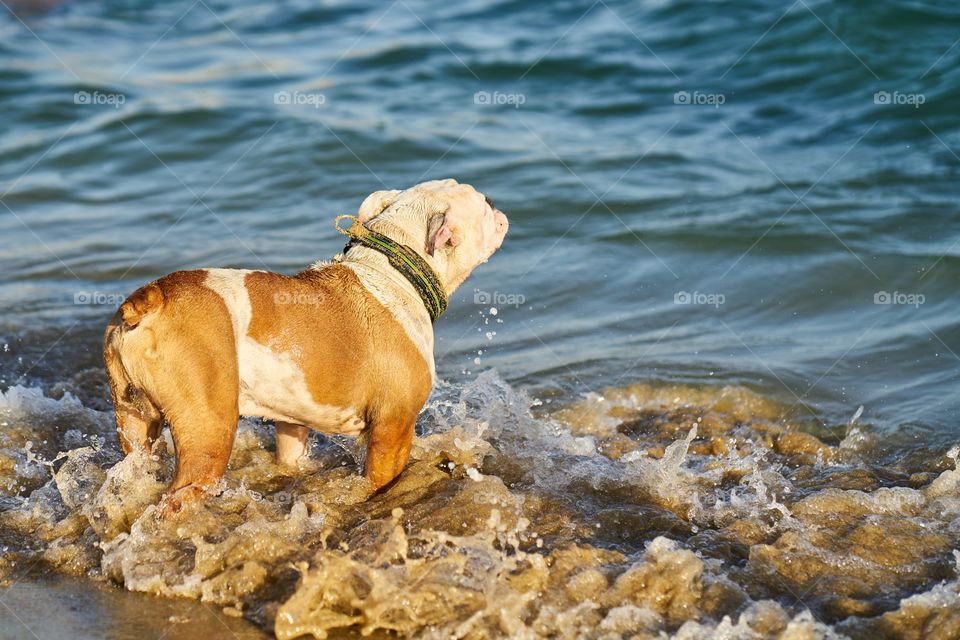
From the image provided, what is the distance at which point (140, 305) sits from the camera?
372cm

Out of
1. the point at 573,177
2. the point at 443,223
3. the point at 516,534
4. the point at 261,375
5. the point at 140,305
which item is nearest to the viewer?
the point at 140,305

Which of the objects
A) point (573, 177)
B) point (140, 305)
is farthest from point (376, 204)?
point (573, 177)

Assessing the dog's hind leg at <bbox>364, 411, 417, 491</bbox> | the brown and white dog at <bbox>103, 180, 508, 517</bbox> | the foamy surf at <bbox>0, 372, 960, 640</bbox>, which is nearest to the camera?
the foamy surf at <bbox>0, 372, 960, 640</bbox>

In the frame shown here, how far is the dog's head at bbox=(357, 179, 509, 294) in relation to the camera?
15.3 feet

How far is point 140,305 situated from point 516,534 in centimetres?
192

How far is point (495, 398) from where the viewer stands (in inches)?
229

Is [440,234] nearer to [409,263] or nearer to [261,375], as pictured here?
[409,263]

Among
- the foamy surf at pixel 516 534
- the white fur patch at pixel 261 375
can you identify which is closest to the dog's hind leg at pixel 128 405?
the foamy surf at pixel 516 534

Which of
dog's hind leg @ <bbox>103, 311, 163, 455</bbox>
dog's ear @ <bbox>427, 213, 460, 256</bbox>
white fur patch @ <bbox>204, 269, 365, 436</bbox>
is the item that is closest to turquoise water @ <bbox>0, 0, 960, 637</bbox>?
dog's ear @ <bbox>427, 213, 460, 256</bbox>

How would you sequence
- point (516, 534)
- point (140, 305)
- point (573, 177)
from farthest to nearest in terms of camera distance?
1. point (573, 177)
2. point (516, 534)
3. point (140, 305)

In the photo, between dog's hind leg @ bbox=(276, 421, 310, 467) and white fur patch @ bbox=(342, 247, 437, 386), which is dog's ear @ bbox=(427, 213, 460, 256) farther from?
dog's hind leg @ bbox=(276, 421, 310, 467)

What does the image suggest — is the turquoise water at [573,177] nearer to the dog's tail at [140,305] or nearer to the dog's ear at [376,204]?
the dog's ear at [376,204]

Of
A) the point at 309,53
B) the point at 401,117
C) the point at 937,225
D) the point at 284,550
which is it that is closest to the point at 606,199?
the point at 937,225

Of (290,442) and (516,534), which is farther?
(290,442)
